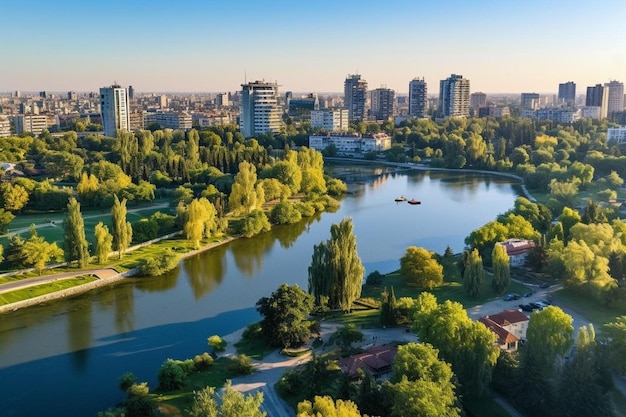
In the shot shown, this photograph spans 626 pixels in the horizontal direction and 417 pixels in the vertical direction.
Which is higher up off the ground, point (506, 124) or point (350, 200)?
point (506, 124)

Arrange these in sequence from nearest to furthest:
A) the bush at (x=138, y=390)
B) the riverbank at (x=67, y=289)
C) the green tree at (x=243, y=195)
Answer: the bush at (x=138, y=390) → the riverbank at (x=67, y=289) → the green tree at (x=243, y=195)

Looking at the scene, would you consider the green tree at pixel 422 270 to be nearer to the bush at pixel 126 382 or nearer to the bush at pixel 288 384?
the bush at pixel 288 384

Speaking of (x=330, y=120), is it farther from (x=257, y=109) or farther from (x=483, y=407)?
(x=483, y=407)

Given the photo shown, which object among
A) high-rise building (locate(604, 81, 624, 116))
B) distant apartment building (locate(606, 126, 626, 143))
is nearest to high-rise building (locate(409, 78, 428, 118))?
high-rise building (locate(604, 81, 624, 116))

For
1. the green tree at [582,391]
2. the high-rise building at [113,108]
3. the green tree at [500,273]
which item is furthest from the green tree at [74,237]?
the high-rise building at [113,108]

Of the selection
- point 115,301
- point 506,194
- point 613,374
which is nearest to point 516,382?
point 613,374

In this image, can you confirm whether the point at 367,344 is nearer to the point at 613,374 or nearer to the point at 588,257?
the point at 613,374
